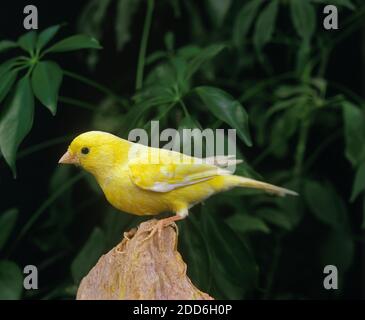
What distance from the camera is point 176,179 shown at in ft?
3.84

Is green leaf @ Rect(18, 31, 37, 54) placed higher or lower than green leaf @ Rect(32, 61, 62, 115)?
higher

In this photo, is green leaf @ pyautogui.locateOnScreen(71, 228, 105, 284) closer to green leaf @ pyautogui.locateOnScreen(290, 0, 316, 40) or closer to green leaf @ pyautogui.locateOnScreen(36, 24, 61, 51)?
green leaf @ pyautogui.locateOnScreen(36, 24, 61, 51)

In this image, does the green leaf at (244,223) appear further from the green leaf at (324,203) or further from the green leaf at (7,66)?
the green leaf at (7,66)

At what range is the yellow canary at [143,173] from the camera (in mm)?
1158

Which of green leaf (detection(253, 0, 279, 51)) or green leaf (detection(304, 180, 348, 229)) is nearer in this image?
green leaf (detection(253, 0, 279, 51))

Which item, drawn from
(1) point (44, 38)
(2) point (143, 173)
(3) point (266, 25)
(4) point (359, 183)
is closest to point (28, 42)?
(1) point (44, 38)

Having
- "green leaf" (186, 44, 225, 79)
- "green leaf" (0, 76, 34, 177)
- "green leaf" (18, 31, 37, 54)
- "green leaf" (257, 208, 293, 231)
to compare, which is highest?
"green leaf" (18, 31, 37, 54)

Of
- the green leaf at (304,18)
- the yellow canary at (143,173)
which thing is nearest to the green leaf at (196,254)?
the yellow canary at (143,173)

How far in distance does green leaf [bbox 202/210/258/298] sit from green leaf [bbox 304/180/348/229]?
422 mm

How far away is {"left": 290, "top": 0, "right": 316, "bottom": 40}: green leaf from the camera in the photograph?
1657mm

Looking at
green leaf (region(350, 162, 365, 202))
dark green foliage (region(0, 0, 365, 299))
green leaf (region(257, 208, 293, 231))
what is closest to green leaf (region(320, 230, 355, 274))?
dark green foliage (region(0, 0, 365, 299))

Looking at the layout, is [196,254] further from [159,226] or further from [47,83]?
[47,83]

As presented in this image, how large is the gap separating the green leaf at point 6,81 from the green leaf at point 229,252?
0.43m

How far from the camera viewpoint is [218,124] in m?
→ 1.47
